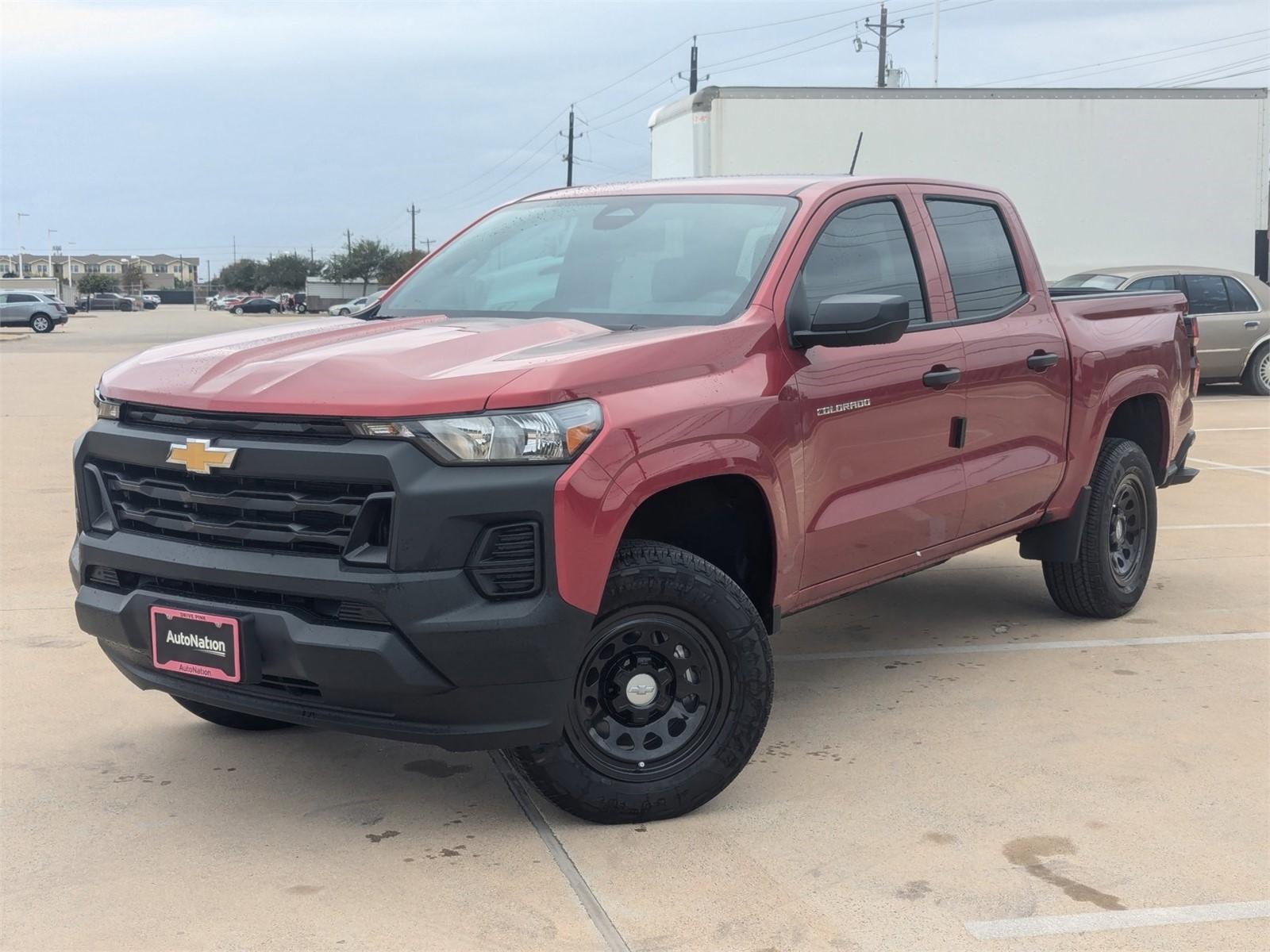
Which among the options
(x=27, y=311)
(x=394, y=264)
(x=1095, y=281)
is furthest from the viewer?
(x=394, y=264)

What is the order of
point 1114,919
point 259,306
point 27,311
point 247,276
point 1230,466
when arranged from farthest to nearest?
point 247,276 → point 259,306 → point 27,311 → point 1230,466 → point 1114,919

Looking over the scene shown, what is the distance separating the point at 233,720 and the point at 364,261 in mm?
111809

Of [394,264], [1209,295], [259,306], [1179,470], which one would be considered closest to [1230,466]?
[1179,470]

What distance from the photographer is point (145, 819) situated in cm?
396

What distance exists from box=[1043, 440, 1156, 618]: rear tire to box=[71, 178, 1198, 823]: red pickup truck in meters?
1.08

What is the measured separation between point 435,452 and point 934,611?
12.3 feet

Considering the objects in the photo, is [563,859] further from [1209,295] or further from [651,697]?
[1209,295]

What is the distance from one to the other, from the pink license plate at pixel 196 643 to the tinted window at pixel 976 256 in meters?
2.96

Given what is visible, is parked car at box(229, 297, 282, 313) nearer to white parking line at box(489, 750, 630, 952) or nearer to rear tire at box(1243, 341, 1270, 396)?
rear tire at box(1243, 341, 1270, 396)

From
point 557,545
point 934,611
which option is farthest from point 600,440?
point 934,611

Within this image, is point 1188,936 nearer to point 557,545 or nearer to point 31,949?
point 557,545

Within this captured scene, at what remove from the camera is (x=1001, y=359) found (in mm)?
5211

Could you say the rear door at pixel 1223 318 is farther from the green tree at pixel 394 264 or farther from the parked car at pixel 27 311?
the green tree at pixel 394 264

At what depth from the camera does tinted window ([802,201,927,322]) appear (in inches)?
179
